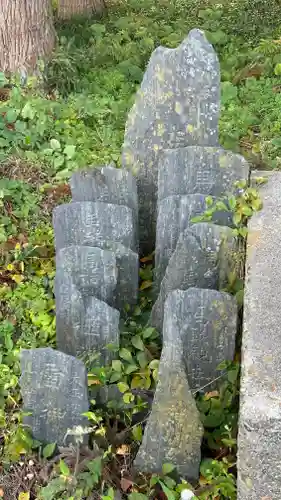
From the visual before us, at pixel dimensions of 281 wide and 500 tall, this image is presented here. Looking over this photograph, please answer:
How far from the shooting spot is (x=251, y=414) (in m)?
2.21

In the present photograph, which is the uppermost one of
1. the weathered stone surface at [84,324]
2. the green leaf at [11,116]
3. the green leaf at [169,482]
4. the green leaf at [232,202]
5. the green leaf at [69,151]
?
the green leaf at [11,116]

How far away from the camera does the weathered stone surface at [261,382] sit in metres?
2.21

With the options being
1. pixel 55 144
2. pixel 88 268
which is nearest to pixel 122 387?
pixel 88 268

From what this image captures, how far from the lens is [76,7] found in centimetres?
599

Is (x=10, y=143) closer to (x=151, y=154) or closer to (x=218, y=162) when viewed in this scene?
(x=151, y=154)

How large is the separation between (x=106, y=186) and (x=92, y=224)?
263 millimetres

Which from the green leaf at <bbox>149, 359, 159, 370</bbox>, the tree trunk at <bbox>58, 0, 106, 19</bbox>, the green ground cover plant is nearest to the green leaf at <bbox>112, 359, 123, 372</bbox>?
the green ground cover plant

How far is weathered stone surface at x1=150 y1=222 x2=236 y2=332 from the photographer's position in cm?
304

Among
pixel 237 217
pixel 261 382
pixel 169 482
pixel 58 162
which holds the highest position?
pixel 237 217

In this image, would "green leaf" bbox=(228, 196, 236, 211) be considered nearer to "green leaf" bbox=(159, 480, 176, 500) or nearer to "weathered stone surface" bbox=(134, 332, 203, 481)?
"weathered stone surface" bbox=(134, 332, 203, 481)

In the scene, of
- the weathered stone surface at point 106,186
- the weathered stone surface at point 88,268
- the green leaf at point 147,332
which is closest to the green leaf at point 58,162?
the weathered stone surface at point 106,186

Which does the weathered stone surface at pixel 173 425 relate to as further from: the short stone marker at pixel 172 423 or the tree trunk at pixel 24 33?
the tree trunk at pixel 24 33

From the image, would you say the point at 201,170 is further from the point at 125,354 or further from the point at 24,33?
the point at 24,33

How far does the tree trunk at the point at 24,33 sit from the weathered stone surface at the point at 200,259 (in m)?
2.41
